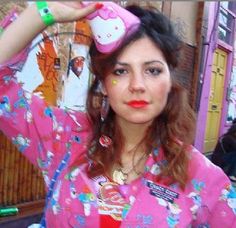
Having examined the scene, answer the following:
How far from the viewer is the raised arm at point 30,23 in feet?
4.89

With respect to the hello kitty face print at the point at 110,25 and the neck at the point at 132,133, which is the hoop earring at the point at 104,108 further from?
the hello kitty face print at the point at 110,25

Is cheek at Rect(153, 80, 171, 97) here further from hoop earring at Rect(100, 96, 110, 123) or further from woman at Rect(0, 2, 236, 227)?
hoop earring at Rect(100, 96, 110, 123)

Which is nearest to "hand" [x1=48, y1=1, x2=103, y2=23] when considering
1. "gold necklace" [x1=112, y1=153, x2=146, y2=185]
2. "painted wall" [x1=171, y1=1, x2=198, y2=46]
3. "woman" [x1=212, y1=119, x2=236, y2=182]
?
"gold necklace" [x1=112, y1=153, x2=146, y2=185]

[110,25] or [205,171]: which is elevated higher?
[110,25]

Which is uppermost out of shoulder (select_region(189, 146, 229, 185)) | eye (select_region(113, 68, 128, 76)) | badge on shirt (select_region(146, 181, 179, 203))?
eye (select_region(113, 68, 128, 76))

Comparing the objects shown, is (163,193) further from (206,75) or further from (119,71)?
(206,75)

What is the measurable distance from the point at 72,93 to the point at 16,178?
1.18 meters

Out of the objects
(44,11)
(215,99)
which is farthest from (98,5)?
(215,99)

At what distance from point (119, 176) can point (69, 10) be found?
0.69 m

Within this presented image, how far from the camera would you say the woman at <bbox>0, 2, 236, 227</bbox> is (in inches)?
62.9

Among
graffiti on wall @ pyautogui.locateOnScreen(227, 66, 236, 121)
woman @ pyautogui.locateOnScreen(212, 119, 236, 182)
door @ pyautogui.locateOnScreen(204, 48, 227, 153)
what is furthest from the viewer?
graffiti on wall @ pyautogui.locateOnScreen(227, 66, 236, 121)

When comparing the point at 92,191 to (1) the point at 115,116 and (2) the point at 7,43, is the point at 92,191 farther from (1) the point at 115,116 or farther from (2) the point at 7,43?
(2) the point at 7,43

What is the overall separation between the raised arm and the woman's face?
0.27m

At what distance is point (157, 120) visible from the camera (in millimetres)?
1854
